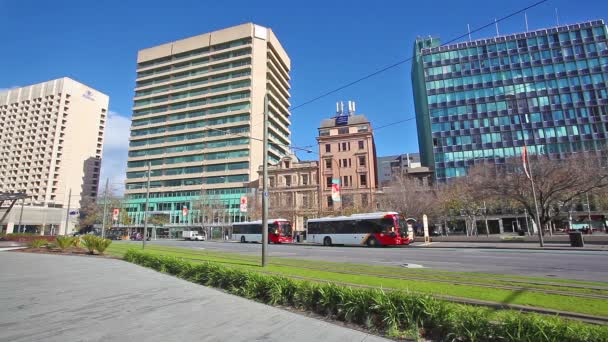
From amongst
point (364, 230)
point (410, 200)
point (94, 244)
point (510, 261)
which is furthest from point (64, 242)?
point (410, 200)

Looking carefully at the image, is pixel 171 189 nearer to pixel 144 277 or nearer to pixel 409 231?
pixel 409 231

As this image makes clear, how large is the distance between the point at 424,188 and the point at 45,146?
12734cm

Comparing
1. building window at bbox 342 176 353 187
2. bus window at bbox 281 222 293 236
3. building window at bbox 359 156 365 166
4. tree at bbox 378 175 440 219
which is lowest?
bus window at bbox 281 222 293 236

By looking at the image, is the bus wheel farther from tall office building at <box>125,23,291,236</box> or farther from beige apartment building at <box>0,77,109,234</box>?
beige apartment building at <box>0,77,109,234</box>

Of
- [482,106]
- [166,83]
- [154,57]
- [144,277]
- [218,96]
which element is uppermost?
[154,57]

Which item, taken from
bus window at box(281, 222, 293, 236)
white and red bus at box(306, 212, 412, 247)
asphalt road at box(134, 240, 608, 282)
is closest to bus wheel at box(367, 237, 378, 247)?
white and red bus at box(306, 212, 412, 247)

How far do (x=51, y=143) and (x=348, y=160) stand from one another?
359ft

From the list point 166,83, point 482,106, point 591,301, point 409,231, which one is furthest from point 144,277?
point 166,83

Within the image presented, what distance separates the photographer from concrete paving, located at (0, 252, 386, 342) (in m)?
5.77

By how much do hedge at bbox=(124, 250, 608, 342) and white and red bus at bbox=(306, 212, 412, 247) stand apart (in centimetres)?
2509

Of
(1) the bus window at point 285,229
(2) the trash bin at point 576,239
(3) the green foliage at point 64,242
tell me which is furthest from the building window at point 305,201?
(2) the trash bin at point 576,239

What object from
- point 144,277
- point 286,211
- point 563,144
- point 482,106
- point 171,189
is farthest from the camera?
point 171,189

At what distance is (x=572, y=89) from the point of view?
70.3 metres

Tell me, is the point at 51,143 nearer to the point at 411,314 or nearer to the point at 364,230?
the point at 364,230
